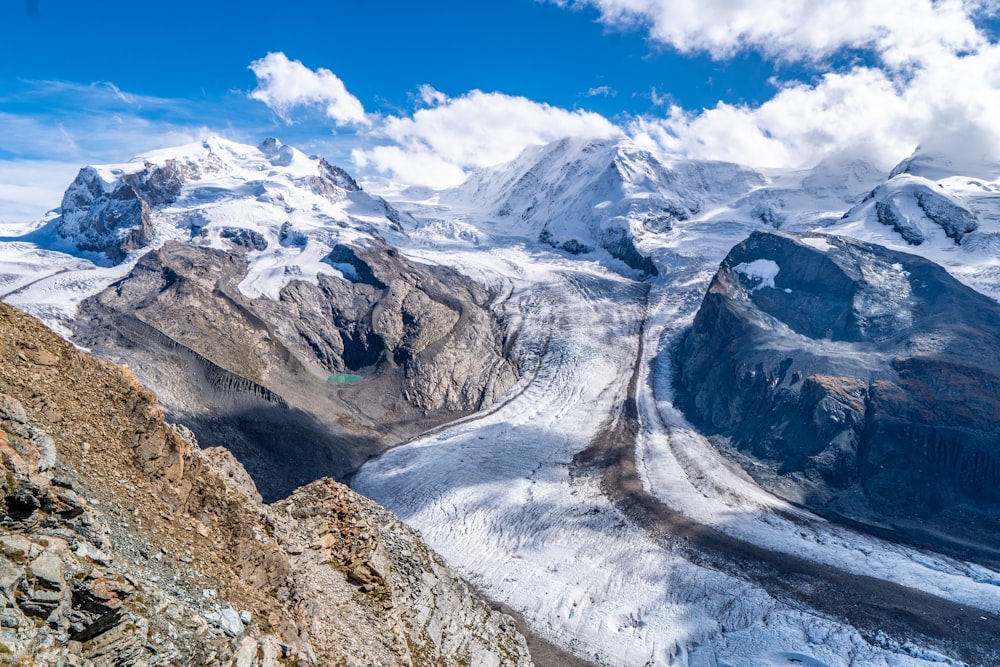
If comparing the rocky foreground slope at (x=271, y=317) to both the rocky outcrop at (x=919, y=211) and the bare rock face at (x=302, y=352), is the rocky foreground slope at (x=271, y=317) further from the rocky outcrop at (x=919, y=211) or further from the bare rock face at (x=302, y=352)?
the rocky outcrop at (x=919, y=211)

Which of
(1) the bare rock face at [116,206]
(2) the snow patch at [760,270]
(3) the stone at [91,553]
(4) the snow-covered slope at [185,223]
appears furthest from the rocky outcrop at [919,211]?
(1) the bare rock face at [116,206]

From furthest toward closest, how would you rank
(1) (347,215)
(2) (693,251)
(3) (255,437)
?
(1) (347,215)
(2) (693,251)
(3) (255,437)

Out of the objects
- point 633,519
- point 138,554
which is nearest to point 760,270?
point 633,519

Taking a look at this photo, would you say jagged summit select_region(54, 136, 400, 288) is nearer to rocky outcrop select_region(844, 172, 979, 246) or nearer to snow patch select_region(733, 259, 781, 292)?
snow patch select_region(733, 259, 781, 292)

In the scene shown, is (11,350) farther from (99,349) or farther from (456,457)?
(99,349)

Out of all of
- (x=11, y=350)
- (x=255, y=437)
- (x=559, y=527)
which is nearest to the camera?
(x=11, y=350)

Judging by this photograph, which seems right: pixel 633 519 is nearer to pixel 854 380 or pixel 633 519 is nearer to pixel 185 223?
pixel 854 380

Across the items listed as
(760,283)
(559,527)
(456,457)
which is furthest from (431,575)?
(760,283)
